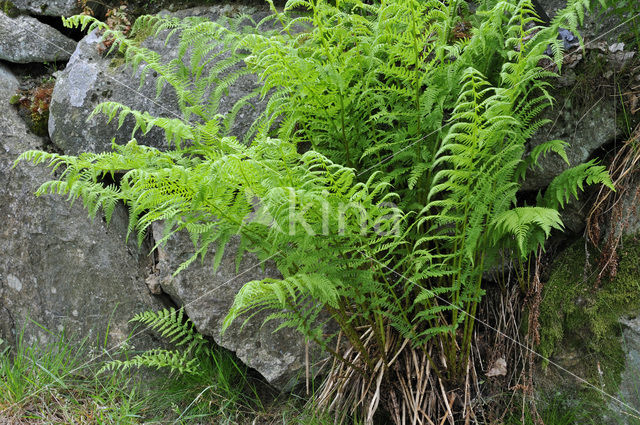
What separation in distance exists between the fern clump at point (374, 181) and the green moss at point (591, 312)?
1.17 ft

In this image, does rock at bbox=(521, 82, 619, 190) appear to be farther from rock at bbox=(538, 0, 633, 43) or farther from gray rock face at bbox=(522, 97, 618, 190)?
rock at bbox=(538, 0, 633, 43)

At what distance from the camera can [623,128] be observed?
96.2 inches

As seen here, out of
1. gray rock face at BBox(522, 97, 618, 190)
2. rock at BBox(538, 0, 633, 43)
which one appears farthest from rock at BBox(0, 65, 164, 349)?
rock at BBox(538, 0, 633, 43)

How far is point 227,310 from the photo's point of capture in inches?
113

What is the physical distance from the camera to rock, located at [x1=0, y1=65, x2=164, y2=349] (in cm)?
306

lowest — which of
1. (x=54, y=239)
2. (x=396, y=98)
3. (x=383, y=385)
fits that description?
(x=54, y=239)

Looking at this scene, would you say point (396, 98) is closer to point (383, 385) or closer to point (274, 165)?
point (274, 165)

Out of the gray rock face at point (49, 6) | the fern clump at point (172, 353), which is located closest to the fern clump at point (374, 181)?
the fern clump at point (172, 353)

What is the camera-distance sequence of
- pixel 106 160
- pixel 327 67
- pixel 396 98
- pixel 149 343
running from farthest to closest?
pixel 149 343 < pixel 396 98 < pixel 327 67 < pixel 106 160

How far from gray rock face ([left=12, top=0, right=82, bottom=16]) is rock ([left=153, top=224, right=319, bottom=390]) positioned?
1818 mm

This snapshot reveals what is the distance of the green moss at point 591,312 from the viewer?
2295 millimetres

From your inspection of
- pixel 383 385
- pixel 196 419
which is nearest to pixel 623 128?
pixel 383 385

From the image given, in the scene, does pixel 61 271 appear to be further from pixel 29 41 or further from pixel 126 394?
pixel 29 41

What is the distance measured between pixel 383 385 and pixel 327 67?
1.39 metres
